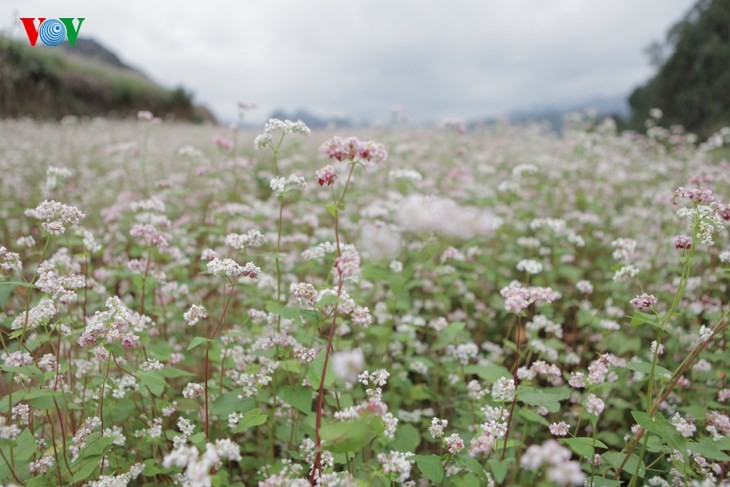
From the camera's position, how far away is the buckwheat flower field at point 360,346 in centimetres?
216

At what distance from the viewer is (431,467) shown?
2096 millimetres

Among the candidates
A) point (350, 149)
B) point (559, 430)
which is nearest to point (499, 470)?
point (559, 430)

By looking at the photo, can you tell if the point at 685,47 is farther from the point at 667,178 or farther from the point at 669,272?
the point at 669,272

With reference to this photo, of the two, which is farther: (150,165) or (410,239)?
(150,165)

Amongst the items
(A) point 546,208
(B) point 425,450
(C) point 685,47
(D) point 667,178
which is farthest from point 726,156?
(C) point 685,47

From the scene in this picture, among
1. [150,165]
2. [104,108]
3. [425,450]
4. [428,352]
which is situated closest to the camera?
[425,450]

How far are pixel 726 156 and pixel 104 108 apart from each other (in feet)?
86.9

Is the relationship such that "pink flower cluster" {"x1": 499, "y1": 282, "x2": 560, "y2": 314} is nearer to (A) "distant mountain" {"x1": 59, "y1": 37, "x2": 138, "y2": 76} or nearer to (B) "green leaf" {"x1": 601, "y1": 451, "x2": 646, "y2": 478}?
(B) "green leaf" {"x1": 601, "y1": 451, "x2": 646, "y2": 478}

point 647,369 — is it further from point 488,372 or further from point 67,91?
point 67,91

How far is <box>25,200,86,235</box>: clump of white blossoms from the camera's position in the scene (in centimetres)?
238

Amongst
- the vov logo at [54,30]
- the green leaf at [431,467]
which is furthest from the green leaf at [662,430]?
the vov logo at [54,30]

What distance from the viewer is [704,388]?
10.2 ft

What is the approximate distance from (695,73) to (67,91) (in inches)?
1334

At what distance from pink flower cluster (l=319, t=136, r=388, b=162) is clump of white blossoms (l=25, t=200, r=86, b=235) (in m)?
1.45
